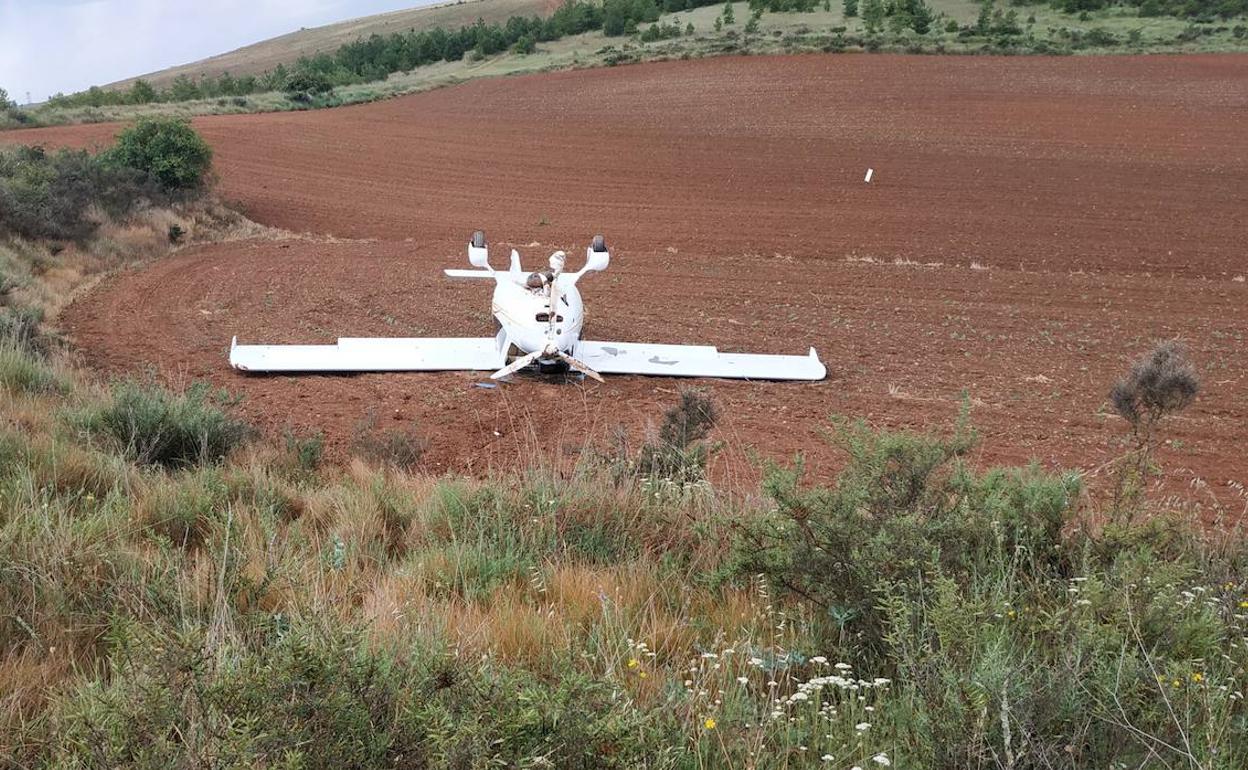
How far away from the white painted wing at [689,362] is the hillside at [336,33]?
109 m

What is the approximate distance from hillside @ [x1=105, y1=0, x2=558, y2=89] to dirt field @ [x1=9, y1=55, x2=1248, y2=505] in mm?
74414

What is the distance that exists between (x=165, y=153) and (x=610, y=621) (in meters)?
25.3

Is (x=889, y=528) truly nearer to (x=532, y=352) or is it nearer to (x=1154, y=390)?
(x=1154, y=390)

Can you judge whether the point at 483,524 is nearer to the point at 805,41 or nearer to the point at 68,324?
the point at 68,324

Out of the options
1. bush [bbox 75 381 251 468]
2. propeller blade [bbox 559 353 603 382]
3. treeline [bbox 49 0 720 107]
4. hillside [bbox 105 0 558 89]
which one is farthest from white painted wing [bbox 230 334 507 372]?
hillside [bbox 105 0 558 89]

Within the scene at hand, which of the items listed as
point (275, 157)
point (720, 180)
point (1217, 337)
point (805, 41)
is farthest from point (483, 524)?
point (805, 41)

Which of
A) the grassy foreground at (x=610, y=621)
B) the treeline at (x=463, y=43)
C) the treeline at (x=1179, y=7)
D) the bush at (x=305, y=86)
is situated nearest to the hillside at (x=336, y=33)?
Result: the treeline at (x=463, y=43)

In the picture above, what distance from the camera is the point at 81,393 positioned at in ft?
28.3

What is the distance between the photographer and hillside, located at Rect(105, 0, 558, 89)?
11441 cm

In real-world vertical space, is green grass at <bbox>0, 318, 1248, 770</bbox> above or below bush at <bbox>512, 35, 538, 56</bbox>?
below

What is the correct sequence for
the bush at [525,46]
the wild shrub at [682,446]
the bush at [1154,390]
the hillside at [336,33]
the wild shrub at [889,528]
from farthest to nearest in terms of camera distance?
the hillside at [336,33]
the bush at [525,46]
the wild shrub at [682,446]
the bush at [1154,390]
the wild shrub at [889,528]

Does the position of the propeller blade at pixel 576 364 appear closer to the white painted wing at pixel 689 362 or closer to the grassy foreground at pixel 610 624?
the white painted wing at pixel 689 362

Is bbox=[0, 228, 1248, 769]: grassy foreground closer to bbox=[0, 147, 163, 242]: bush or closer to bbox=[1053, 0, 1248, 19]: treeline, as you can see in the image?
bbox=[0, 147, 163, 242]: bush

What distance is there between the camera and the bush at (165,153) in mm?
23656
